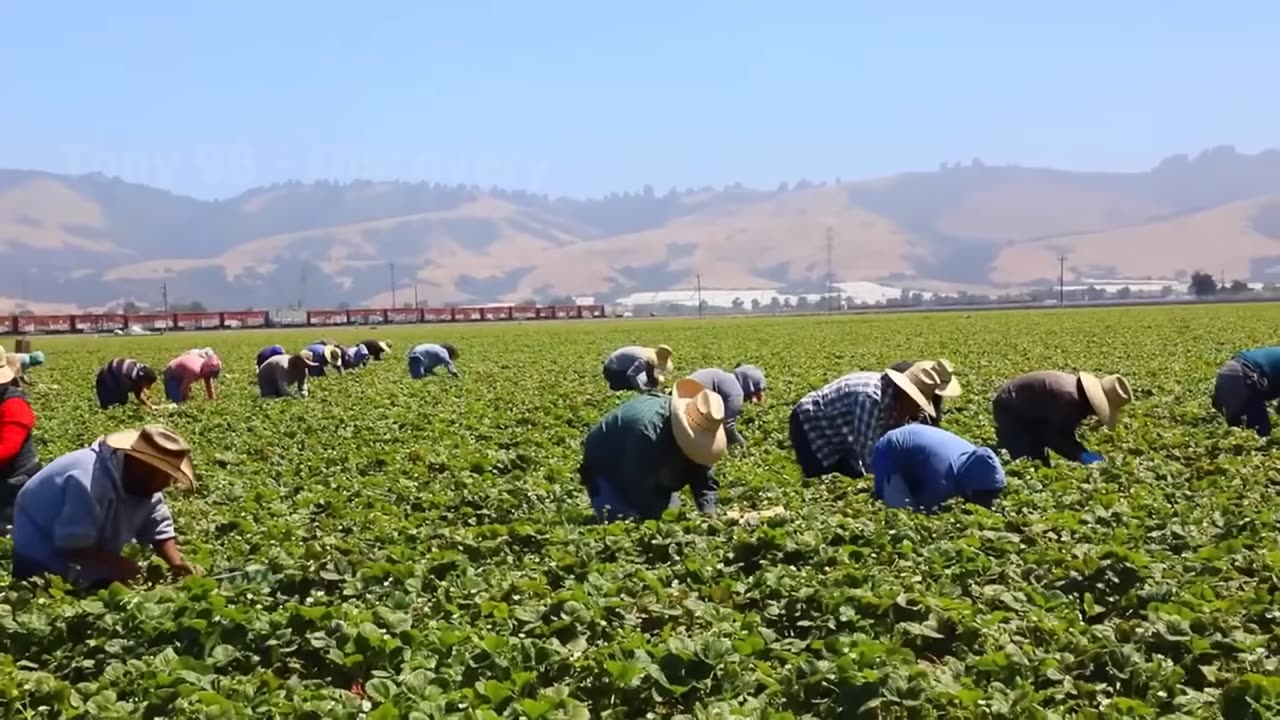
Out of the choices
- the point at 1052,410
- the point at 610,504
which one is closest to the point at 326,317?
the point at 1052,410

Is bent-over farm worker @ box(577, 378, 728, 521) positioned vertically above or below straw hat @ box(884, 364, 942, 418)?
below

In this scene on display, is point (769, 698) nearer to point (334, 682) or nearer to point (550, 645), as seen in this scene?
point (550, 645)

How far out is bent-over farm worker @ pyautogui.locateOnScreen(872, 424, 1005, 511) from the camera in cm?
860

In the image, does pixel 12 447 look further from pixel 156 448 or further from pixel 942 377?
pixel 942 377

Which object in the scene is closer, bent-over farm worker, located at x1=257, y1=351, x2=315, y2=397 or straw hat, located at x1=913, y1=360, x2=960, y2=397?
straw hat, located at x1=913, y1=360, x2=960, y2=397

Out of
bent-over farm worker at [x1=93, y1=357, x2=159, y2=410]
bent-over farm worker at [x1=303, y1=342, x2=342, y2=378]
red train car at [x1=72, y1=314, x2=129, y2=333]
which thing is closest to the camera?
bent-over farm worker at [x1=93, y1=357, x2=159, y2=410]

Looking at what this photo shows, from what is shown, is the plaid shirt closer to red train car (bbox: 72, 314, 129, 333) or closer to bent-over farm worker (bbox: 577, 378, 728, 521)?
bent-over farm worker (bbox: 577, 378, 728, 521)

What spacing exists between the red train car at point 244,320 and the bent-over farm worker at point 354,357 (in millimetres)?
64841

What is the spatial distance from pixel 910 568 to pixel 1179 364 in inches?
767

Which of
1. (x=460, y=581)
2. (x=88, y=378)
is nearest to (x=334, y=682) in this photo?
(x=460, y=581)

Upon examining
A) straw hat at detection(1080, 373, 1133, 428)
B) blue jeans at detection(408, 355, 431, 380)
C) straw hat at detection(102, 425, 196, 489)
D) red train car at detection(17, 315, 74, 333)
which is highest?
red train car at detection(17, 315, 74, 333)

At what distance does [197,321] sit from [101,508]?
94.0m

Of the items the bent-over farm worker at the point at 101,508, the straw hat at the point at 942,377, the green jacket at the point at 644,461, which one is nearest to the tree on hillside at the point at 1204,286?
the straw hat at the point at 942,377

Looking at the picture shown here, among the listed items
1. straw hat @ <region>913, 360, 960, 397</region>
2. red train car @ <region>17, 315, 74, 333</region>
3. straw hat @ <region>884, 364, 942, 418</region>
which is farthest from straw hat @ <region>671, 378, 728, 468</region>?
red train car @ <region>17, 315, 74, 333</region>
